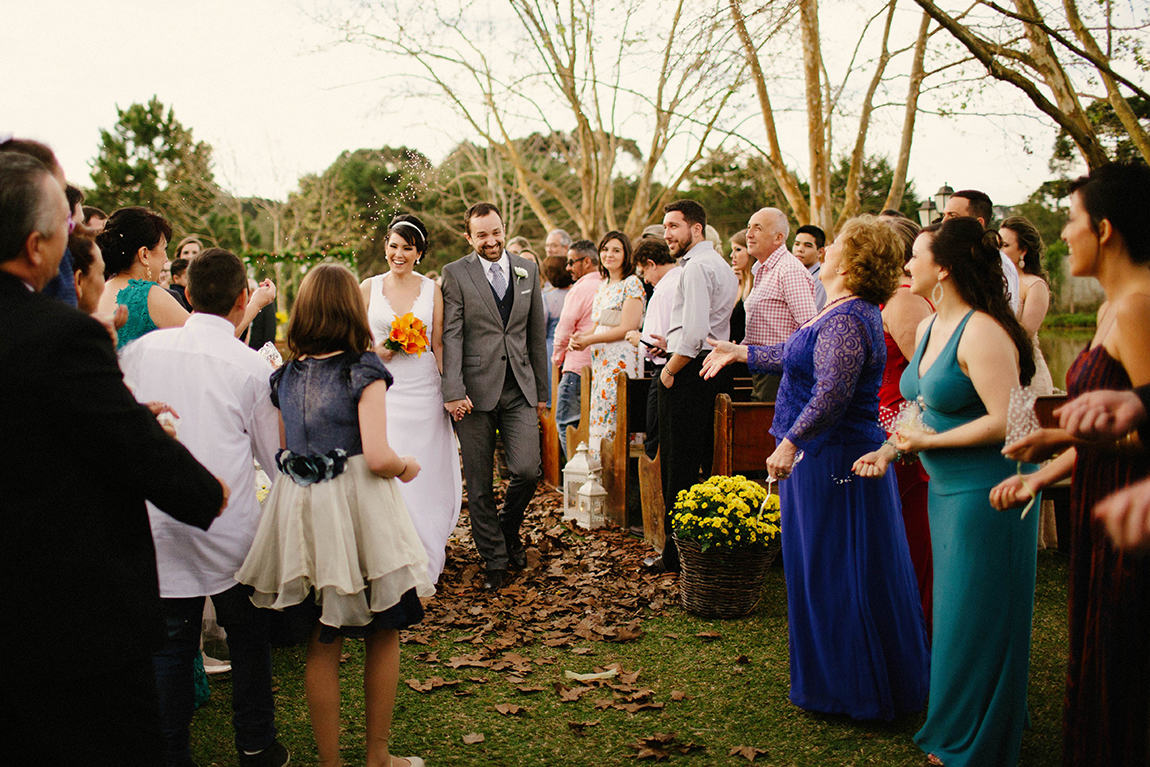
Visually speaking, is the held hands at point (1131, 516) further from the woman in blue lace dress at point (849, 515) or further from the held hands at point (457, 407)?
the held hands at point (457, 407)

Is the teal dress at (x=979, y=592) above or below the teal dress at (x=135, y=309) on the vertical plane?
below

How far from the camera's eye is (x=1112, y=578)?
2.40 metres

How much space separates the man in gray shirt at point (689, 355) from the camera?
19.8 ft

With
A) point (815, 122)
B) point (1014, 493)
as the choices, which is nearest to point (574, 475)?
point (1014, 493)

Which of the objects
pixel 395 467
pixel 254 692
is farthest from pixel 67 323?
pixel 254 692

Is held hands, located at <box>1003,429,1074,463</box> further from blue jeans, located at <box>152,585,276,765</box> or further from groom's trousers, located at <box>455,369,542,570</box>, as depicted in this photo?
groom's trousers, located at <box>455,369,542,570</box>

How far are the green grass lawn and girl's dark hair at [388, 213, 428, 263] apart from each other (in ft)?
8.34

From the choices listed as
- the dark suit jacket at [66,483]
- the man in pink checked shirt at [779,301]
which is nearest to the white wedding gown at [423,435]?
the man in pink checked shirt at [779,301]

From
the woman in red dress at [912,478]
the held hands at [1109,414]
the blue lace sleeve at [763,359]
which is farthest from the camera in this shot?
the blue lace sleeve at [763,359]

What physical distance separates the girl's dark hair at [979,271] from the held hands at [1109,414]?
117 centimetres

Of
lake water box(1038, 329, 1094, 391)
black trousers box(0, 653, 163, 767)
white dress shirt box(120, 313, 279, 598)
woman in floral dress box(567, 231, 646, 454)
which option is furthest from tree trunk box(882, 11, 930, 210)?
black trousers box(0, 653, 163, 767)

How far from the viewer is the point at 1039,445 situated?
2557 millimetres

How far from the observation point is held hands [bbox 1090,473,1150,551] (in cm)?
179

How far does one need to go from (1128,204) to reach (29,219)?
299 centimetres
